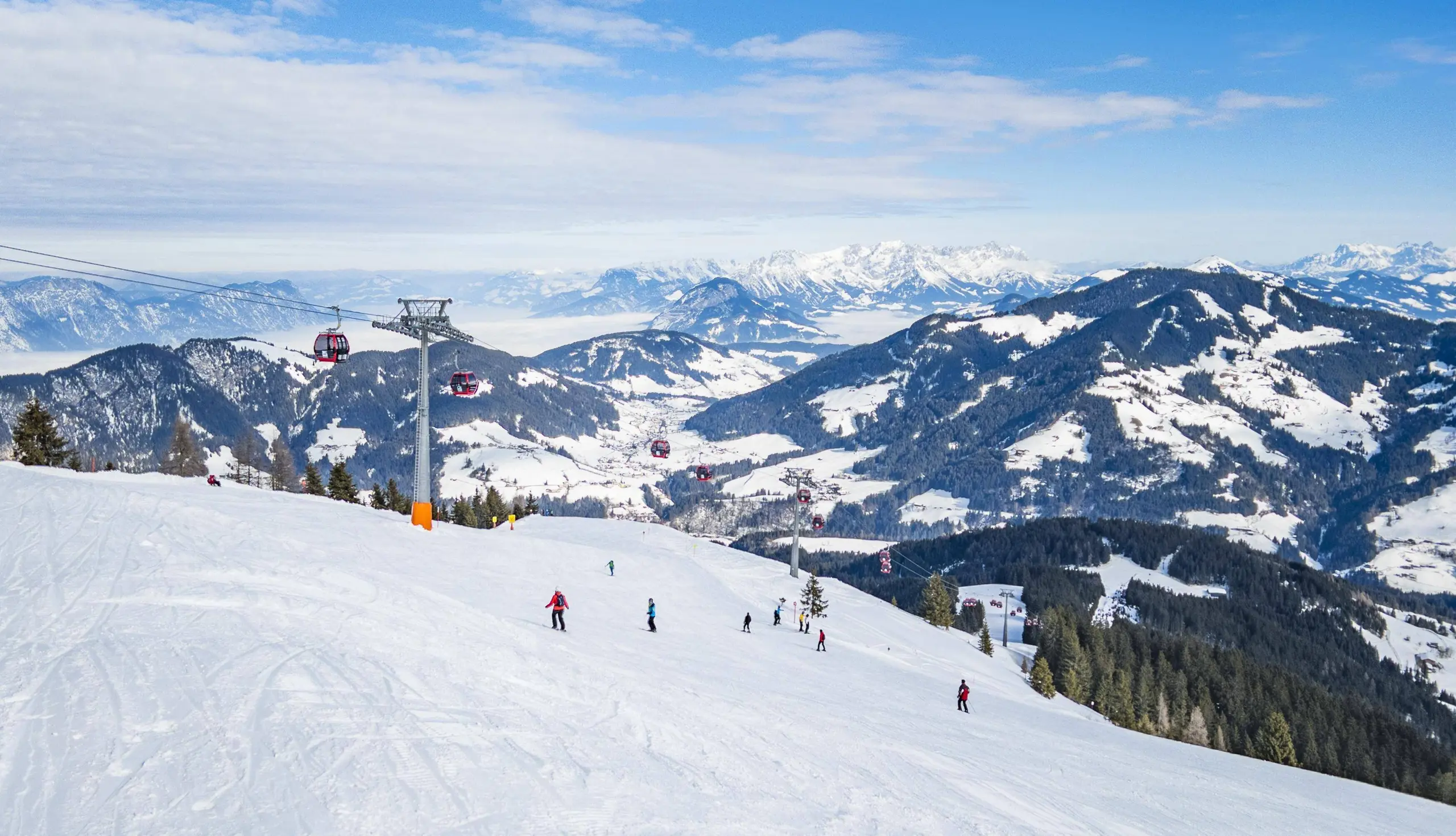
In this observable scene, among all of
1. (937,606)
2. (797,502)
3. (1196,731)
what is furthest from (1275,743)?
(797,502)

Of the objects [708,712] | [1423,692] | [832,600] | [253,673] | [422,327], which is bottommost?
[1423,692]

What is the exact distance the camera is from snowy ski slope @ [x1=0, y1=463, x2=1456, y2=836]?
14008 mm

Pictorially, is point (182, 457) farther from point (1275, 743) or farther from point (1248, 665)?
point (1248, 665)

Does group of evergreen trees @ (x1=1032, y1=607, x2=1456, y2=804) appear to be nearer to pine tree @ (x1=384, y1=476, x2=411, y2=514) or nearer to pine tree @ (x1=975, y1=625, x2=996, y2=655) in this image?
pine tree @ (x1=975, y1=625, x2=996, y2=655)

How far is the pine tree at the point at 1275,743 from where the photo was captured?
249 feet

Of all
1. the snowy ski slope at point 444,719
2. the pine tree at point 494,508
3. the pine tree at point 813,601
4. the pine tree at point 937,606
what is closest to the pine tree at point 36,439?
the snowy ski slope at point 444,719

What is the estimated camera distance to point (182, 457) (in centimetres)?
10862

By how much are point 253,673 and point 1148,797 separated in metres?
25.1

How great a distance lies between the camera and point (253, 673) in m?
18.8

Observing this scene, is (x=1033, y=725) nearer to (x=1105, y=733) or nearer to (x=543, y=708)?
(x=1105, y=733)

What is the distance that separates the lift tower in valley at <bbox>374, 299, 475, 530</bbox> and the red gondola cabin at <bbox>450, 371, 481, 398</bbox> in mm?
6187

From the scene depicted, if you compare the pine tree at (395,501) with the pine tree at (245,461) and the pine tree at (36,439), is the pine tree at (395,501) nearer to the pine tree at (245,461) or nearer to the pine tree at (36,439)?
the pine tree at (245,461)

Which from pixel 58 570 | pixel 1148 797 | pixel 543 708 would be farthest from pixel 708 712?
pixel 58 570

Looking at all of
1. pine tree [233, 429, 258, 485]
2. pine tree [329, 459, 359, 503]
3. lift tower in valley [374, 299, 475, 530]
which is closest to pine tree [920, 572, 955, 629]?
pine tree [329, 459, 359, 503]
